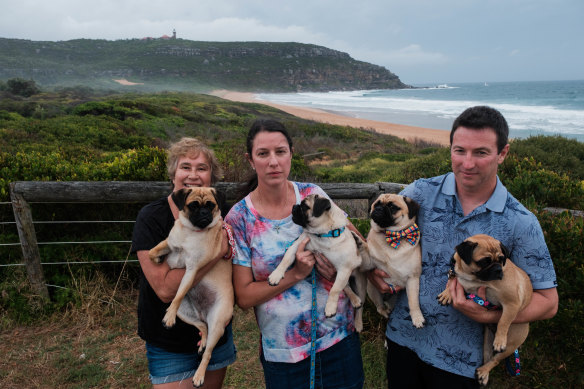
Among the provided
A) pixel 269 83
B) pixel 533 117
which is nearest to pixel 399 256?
pixel 533 117

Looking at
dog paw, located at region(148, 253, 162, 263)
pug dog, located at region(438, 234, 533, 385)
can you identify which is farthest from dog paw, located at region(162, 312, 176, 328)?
pug dog, located at region(438, 234, 533, 385)

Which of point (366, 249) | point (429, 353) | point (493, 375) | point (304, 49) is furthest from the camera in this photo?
point (304, 49)

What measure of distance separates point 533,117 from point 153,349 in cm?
4795

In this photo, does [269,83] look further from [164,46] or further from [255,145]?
[255,145]

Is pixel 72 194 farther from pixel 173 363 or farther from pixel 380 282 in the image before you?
pixel 380 282

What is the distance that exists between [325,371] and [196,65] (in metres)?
130

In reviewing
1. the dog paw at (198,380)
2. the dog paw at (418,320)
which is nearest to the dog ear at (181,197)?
the dog paw at (198,380)

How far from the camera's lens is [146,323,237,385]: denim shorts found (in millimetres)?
2855

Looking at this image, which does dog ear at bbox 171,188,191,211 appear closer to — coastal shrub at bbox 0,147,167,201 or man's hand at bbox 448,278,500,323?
man's hand at bbox 448,278,500,323

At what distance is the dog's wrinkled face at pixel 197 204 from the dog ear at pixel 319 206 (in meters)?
0.81

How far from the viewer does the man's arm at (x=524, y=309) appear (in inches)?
90.8

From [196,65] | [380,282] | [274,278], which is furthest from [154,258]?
[196,65]

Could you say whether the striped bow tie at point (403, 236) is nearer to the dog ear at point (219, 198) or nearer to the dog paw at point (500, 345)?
the dog paw at point (500, 345)

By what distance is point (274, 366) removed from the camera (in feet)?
8.67
